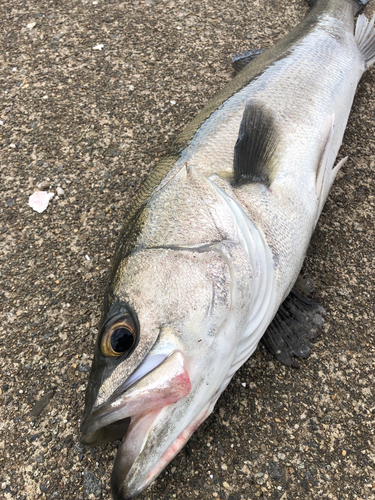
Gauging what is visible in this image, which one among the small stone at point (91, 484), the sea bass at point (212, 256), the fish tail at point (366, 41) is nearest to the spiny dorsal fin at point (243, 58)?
the sea bass at point (212, 256)

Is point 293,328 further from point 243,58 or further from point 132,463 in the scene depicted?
point 243,58

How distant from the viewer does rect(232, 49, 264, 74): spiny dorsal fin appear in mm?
3227

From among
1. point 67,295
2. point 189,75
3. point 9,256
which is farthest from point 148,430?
point 189,75

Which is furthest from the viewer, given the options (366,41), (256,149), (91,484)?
(366,41)

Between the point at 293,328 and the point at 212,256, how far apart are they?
2.71 ft

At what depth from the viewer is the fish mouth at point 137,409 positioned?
131 cm

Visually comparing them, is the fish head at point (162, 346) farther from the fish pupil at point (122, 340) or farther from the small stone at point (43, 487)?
the small stone at point (43, 487)

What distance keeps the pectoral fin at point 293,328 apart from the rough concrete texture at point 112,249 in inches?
2.5

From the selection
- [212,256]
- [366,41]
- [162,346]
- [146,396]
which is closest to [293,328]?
[212,256]

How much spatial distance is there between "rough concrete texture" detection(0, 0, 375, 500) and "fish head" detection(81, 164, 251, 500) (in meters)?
0.50

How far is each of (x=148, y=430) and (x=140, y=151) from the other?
214 cm

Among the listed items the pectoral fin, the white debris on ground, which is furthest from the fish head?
the white debris on ground

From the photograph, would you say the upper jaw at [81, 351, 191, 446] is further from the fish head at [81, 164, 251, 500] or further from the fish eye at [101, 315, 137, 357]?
the fish eye at [101, 315, 137, 357]

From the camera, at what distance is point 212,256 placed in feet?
5.33
